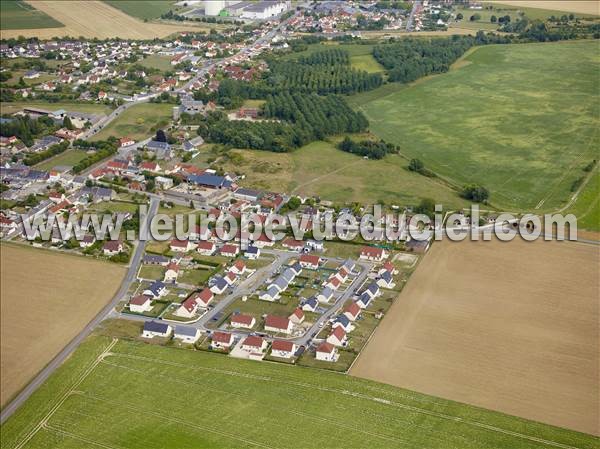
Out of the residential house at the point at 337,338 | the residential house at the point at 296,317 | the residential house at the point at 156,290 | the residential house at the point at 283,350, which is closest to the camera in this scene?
the residential house at the point at 283,350

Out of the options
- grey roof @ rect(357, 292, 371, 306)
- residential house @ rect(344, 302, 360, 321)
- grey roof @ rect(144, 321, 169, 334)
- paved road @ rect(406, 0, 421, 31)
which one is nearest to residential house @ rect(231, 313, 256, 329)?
grey roof @ rect(144, 321, 169, 334)

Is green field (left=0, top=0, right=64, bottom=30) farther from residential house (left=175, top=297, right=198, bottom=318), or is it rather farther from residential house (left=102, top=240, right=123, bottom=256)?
residential house (left=175, top=297, right=198, bottom=318)

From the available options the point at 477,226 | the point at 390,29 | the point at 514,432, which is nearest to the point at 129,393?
the point at 514,432

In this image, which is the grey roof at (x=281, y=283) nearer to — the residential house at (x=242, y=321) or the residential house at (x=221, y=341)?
the residential house at (x=242, y=321)

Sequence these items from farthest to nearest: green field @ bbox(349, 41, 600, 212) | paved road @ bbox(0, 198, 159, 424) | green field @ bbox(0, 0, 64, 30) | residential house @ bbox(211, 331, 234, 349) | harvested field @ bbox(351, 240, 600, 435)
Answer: green field @ bbox(0, 0, 64, 30)
green field @ bbox(349, 41, 600, 212)
residential house @ bbox(211, 331, 234, 349)
paved road @ bbox(0, 198, 159, 424)
harvested field @ bbox(351, 240, 600, 435)

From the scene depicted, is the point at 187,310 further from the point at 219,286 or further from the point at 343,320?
the point at 343,320

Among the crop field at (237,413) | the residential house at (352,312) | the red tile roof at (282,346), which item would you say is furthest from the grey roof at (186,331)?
the residential house at (352,312)
